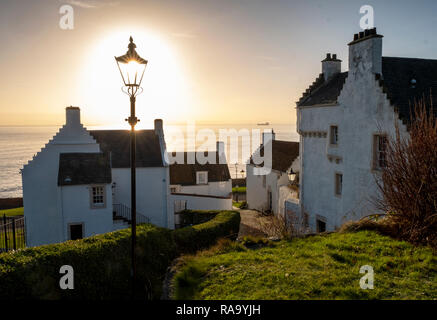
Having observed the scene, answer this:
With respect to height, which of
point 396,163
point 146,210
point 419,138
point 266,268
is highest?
point 419,138

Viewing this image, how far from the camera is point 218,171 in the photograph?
145ft

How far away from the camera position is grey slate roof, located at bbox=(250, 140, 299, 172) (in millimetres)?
35500

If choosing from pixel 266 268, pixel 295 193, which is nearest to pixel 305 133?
pixel 295 193

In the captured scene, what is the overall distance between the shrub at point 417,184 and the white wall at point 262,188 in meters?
25.0

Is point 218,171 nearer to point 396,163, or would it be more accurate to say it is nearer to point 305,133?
point 305,133

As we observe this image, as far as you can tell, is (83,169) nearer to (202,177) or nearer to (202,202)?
(202,202)

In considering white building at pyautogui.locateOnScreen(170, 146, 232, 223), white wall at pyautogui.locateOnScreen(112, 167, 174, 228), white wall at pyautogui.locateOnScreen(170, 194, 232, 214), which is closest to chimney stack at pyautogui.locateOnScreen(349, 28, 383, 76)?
white wall at pyautogui.locateOnScreen(112, 167, 174, 228)

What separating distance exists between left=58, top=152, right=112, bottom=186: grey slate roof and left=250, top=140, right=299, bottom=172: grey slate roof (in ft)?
67.3

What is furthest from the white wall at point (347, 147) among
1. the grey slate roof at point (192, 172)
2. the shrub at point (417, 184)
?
the grey slate roof at point (192, 172)

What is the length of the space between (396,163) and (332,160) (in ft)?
35.9

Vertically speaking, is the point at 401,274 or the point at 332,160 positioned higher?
the point at 332,160

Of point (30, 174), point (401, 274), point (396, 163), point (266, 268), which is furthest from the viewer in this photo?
point (30, 174)
